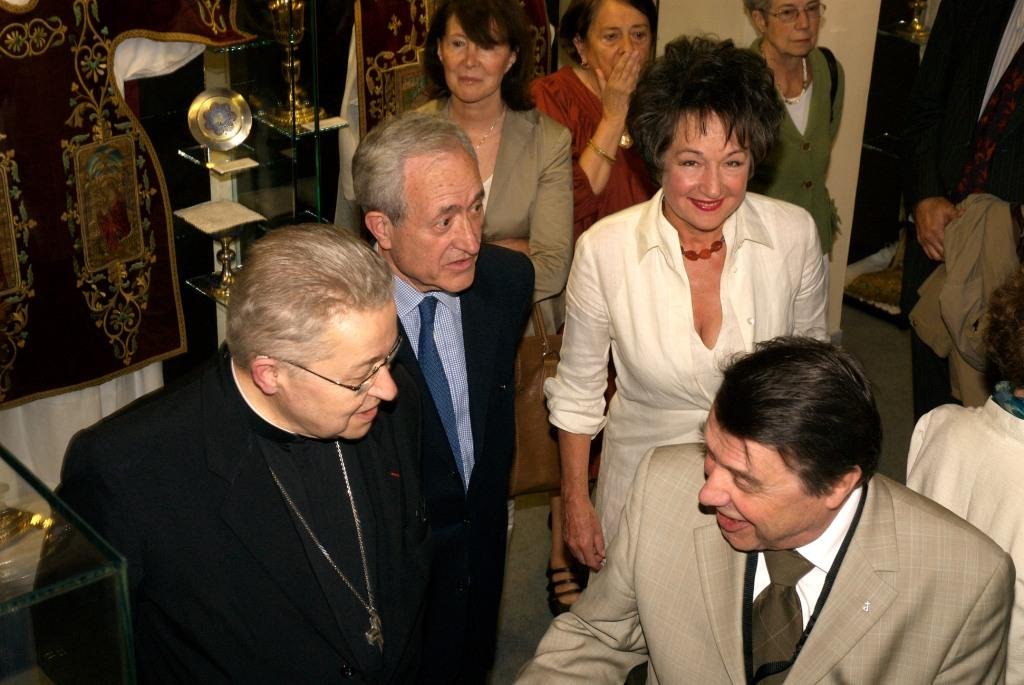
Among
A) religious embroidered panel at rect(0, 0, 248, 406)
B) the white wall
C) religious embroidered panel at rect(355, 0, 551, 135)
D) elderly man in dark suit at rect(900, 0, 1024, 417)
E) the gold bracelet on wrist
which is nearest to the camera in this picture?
religious embroidered panel at rect(0, 0, 248, 406)

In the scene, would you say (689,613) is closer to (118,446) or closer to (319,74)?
(118,446)

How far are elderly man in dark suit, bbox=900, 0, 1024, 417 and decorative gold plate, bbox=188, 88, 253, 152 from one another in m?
2.37

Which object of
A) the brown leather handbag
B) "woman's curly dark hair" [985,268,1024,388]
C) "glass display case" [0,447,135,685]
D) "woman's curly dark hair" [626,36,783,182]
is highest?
"woman's curly dark hair" [626,36,783,182]

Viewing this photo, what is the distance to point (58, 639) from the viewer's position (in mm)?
1980

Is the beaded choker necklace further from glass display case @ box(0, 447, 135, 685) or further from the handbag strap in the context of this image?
glass display case @ box(0, 447, 135, 685)

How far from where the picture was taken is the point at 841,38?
18.4ft

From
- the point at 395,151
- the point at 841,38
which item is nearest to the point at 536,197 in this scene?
the point at 395,151

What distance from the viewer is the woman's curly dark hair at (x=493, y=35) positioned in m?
3.86

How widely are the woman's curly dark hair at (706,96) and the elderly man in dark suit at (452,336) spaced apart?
0.44m

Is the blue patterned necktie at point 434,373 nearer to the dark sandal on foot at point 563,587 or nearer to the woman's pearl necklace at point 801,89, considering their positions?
the dark sandal on foot at point 563,587

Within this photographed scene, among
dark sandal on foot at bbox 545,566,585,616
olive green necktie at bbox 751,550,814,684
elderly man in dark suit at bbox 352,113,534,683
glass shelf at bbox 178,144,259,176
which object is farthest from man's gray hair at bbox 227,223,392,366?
dark sandal on foot at bbox 545,566,585,616

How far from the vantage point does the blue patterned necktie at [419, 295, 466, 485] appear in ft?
9.84

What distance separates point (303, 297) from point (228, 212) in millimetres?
2412

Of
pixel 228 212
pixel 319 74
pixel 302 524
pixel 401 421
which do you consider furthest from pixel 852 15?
pixel 302 524
